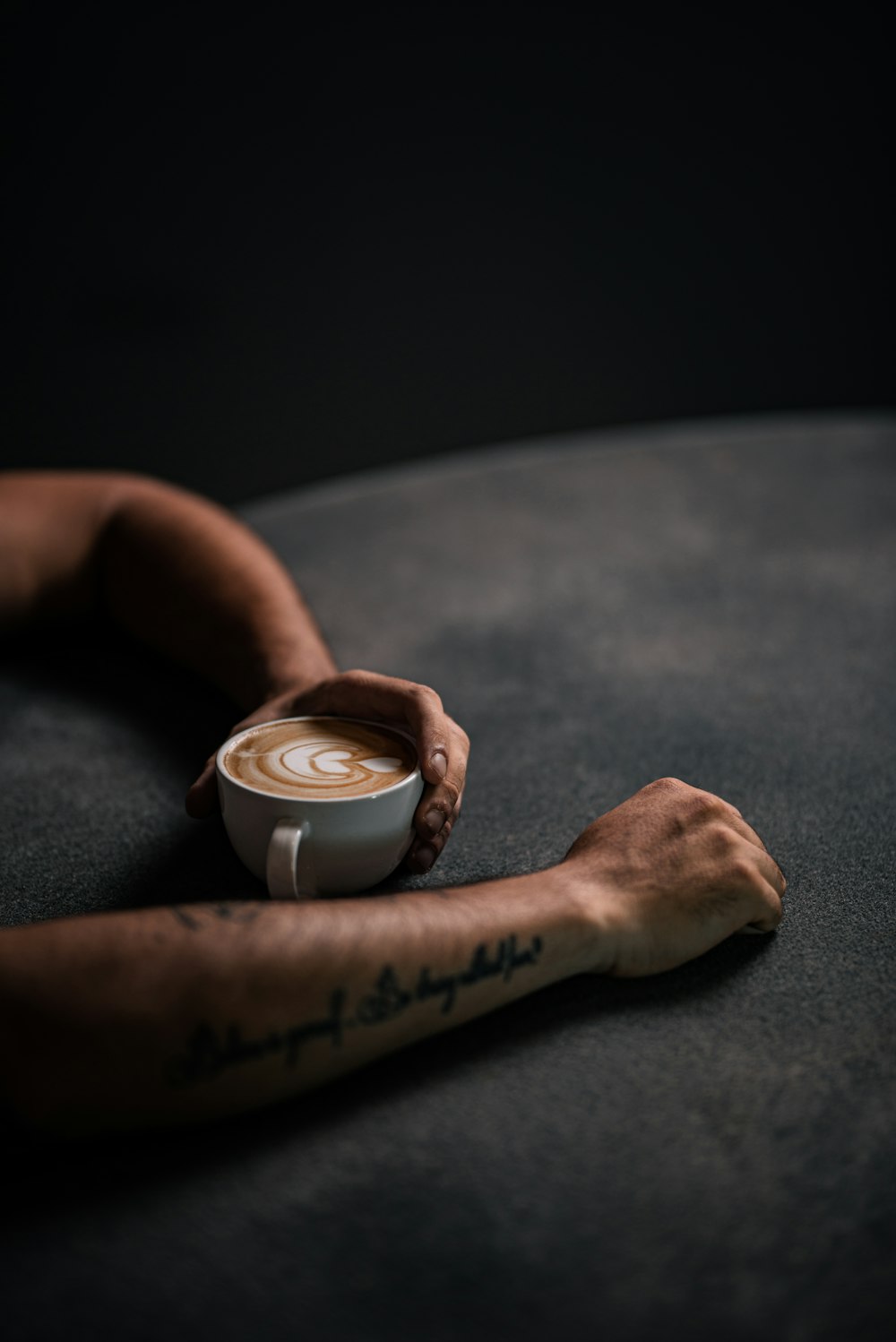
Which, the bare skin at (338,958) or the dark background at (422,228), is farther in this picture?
the dark background at (422,228)

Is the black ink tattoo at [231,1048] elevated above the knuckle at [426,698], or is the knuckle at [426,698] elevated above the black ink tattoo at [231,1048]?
the knuckle at [426,698]

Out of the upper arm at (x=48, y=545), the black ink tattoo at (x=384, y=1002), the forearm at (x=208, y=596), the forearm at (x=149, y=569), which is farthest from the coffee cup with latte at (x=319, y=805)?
the upper arm at (x=48, y=545)

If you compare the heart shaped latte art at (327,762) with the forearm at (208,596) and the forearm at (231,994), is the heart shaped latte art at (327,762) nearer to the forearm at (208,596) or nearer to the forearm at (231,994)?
the forearm at (231,994)

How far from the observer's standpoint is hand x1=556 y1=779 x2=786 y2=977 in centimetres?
71

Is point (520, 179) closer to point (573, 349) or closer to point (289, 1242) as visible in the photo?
point (573, 349)

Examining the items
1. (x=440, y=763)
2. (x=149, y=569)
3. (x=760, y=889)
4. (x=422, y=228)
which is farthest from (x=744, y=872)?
(x=422, y=228)

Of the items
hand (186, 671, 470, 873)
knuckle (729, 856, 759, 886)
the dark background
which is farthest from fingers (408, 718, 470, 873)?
the dark background

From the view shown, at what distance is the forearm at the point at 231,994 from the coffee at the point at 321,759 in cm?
9

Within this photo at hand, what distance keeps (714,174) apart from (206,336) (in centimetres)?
143

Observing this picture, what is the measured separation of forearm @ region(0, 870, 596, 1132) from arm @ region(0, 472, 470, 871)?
361 millimetres

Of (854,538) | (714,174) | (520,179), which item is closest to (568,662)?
(854,538)

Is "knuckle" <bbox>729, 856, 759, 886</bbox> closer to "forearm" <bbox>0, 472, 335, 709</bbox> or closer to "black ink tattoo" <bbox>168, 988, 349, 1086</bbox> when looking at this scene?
"black ink tattoo" <bbox>168, 988, 349, 1086</bbox>

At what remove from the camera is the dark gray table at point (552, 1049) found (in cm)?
52

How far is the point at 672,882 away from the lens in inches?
28.8
